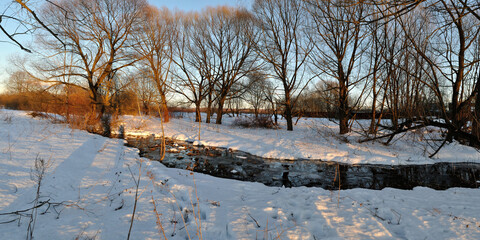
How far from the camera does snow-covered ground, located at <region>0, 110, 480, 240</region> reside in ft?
9.02

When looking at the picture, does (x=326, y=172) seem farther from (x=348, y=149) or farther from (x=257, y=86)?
(x=257, y=86)

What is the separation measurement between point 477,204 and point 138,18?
2065 centimetres

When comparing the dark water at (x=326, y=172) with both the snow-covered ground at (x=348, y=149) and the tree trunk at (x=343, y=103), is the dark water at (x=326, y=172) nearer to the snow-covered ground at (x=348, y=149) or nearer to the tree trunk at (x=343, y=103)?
the snow-covered ground at (x=348, y=149)

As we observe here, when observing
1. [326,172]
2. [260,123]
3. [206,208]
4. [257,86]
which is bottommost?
[326,172]

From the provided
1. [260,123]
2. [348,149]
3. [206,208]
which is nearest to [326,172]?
[348,149]

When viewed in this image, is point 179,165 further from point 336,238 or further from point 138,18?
point 138,18

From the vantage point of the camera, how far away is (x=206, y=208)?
138 inches

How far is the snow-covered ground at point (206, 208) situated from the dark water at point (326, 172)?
0.87 metres

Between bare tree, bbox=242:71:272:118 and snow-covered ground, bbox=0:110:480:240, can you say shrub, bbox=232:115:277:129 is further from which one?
snow-covered ground, bbox=0:110:480:240

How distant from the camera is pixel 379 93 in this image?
11.6m

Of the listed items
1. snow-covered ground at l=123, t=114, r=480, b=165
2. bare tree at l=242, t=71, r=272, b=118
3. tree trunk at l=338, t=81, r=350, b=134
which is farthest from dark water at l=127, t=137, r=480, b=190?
bare tree at l=242, t=71, r=272, b=118

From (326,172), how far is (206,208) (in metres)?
4.82

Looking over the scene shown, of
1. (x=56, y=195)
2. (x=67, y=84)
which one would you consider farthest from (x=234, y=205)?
(x=67, y=84)

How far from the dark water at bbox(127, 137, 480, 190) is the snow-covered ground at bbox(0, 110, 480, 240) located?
34.3 inches
